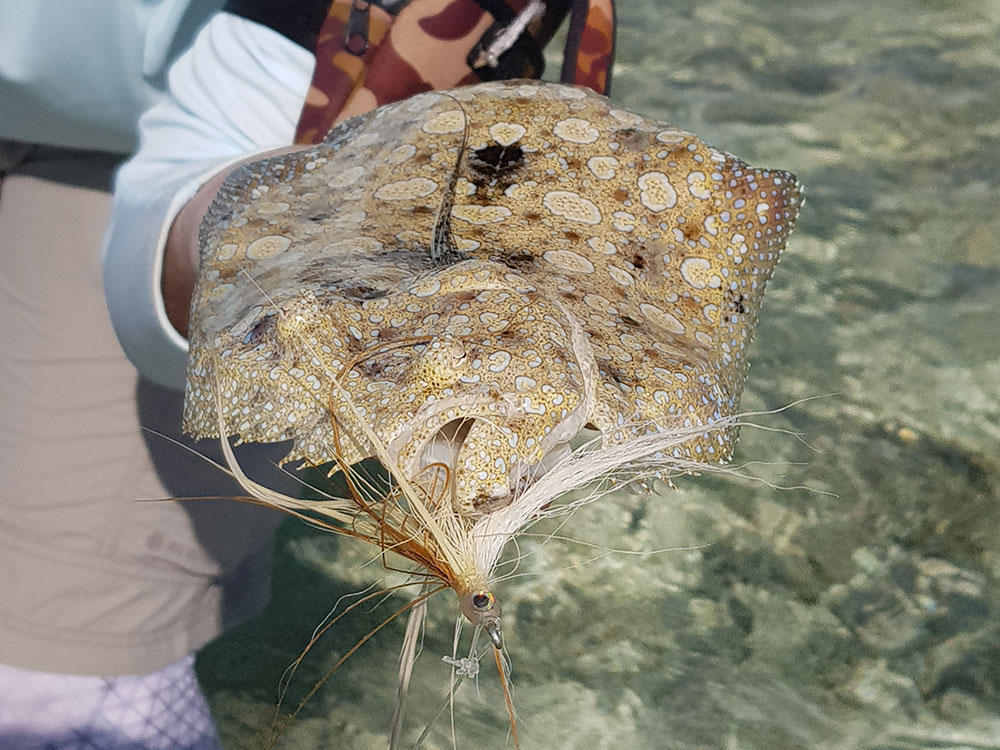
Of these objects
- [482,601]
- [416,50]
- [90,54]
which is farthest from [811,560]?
[90,54]

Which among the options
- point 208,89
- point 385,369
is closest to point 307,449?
point 385,369

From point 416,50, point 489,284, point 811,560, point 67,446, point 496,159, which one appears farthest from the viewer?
point 811,560

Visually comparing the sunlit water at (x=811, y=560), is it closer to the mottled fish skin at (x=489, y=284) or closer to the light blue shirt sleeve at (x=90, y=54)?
the light blue shirt sleeve at (x=90, y=54)

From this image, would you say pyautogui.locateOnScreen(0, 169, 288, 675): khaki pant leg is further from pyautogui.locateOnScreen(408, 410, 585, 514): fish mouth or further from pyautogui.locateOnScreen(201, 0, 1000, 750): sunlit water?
pyautogui.locateOnScreen(408, 410, 585, 514): fish mouth

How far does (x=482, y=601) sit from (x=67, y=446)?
82.6 inches

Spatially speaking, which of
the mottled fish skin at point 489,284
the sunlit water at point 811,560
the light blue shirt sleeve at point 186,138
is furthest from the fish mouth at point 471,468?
the sunlit water at point 811,560

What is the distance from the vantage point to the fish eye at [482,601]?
0.98 m

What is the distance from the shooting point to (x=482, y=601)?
3.23 ft

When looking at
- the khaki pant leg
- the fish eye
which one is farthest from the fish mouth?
the khaki pant leg

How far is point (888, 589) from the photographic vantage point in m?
3.47

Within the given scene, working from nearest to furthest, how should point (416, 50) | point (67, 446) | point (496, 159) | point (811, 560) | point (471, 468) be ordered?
point (471, 468) < point (496, 159) < point (416, 50) < point (67, 446) < point (811, 560)

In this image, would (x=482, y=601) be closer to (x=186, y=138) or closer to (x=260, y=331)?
(x=260, y=331)

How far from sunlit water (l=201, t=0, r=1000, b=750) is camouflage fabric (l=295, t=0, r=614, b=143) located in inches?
83.3

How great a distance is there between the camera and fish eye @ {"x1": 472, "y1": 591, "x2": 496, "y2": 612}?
982 millimetres
